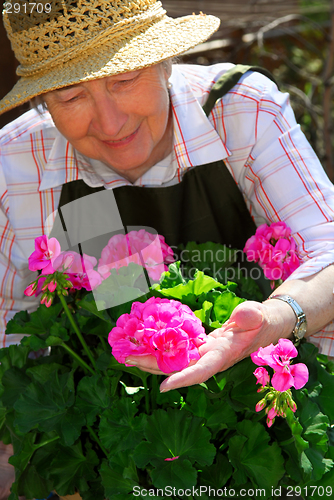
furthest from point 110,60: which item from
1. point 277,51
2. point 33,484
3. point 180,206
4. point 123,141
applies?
point 277,51

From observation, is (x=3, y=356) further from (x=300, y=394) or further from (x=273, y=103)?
(x=273, y=103)

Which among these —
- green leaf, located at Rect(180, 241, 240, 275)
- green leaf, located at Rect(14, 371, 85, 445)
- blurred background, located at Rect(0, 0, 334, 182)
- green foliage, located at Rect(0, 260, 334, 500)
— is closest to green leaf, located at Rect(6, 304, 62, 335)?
green foliage, located at Rect(0, 260, 334, 500)

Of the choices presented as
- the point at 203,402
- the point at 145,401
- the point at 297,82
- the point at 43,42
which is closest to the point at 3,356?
the point at 145,401

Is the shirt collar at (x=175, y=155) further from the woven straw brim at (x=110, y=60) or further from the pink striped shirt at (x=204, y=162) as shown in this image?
the woven straw brim at (x=110, y=60)

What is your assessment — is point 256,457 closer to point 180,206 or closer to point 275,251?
point 275,251

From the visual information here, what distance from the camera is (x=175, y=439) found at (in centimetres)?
95

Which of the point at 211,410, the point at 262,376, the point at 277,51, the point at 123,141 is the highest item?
the point at 123,141

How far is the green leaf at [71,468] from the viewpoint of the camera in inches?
41.2

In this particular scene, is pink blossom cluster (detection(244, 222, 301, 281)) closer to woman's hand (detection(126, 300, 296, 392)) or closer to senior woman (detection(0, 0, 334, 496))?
senior woman (detection(0, 0, 334, 496))

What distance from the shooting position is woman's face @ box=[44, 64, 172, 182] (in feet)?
3.96

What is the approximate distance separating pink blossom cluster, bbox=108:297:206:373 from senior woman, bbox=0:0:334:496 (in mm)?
40

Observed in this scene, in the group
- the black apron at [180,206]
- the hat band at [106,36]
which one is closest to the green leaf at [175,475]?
the black apron at [180,206]

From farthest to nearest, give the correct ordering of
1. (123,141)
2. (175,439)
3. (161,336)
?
(123,141)
(175,439)
(161,336)

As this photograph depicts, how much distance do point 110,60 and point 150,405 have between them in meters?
0.75
